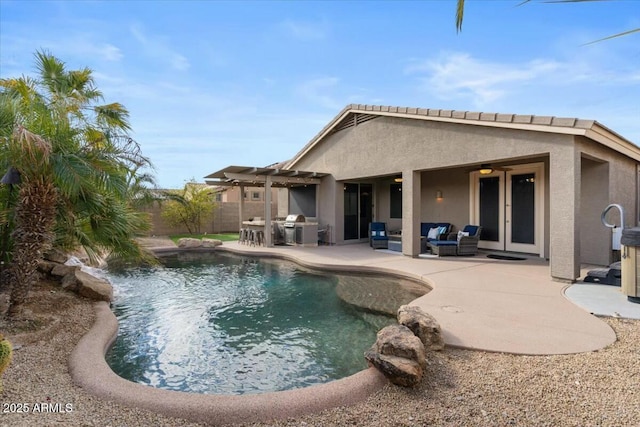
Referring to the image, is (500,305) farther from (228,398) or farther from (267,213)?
(267,213)

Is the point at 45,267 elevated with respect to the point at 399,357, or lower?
elevated

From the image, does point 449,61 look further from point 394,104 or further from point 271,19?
point 271,19

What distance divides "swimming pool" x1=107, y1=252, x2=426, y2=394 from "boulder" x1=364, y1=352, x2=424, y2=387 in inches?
33.2

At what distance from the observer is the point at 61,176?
4.40m

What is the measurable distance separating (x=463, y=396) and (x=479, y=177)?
11.0 metres

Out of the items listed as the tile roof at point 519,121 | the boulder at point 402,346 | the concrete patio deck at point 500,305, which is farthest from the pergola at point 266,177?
the boulder at point 402,346

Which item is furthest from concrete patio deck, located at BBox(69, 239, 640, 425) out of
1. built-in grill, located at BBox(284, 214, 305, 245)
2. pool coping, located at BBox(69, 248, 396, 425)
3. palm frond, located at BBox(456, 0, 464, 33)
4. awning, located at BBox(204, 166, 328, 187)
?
awning, located at BBox(204, 166, 328, 187)

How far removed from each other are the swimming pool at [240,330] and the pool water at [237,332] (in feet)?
0.04

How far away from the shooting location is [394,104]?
12.2 meters

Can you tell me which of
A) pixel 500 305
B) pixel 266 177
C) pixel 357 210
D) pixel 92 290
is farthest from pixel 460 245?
pixel 92 290

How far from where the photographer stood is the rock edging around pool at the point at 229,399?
2920mm

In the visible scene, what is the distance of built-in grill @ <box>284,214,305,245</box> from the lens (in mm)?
15258

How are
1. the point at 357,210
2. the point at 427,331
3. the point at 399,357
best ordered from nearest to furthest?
the point at 399,357 < the point at 427,331 < the point at 357,210

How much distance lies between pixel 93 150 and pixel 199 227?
16952 mm
